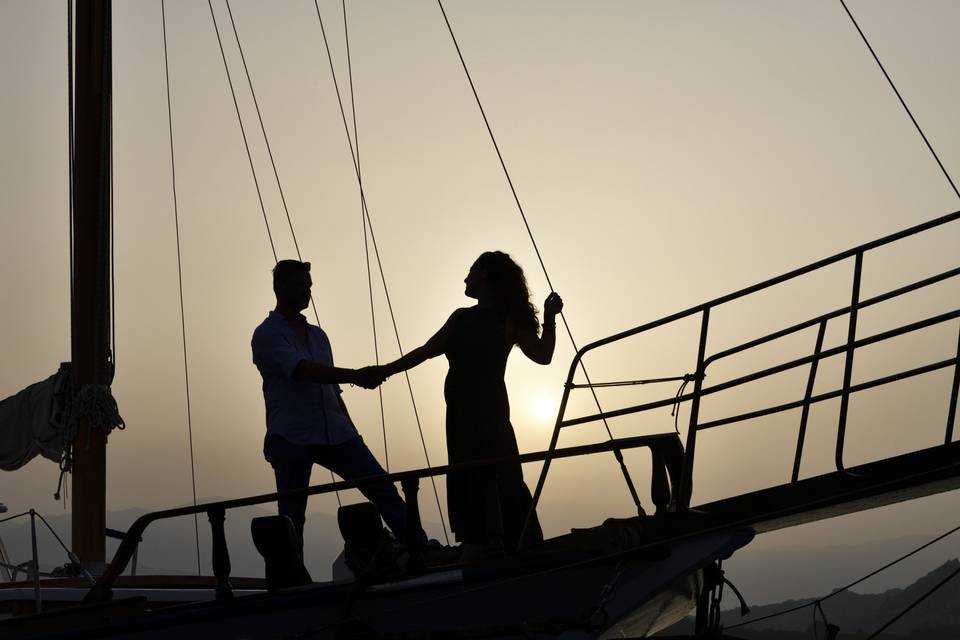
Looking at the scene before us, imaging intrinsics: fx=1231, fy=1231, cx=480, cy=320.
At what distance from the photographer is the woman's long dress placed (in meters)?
6.79

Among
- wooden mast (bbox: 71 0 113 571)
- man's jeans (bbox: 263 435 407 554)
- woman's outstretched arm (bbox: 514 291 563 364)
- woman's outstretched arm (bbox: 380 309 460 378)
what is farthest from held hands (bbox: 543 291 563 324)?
wooden mast (bbox: 71 0 113 571)

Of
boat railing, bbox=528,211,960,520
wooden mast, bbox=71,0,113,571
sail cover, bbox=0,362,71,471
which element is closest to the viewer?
boat railing, bbox=528,211,960,520

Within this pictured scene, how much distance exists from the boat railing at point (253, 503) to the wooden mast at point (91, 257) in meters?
3.78

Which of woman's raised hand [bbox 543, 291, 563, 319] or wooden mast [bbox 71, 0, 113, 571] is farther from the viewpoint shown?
wooden mast [bbox 71, 0, 113, 571]

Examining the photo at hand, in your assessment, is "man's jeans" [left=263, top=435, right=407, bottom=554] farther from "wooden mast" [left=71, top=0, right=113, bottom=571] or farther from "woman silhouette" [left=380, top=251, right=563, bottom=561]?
"wooden mast" [left=71, top=0, right=113, bottom=571]

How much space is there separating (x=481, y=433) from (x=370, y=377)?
2.90 ft

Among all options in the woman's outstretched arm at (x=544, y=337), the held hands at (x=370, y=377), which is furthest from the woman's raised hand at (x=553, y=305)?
the held hands at (x=370, y=377)

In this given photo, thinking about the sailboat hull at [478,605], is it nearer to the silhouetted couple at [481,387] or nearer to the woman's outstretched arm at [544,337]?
the silhouetted couple at [481,387]

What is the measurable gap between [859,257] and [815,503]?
1.19 metres

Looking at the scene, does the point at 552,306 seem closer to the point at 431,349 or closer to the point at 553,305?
the point at 553,305

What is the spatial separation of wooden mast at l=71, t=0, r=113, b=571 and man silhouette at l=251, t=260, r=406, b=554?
362cm

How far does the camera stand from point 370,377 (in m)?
7.43

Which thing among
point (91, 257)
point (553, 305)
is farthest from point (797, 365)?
point (91, 257)

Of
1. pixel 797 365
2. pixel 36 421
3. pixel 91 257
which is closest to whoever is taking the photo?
pixel 797 365
